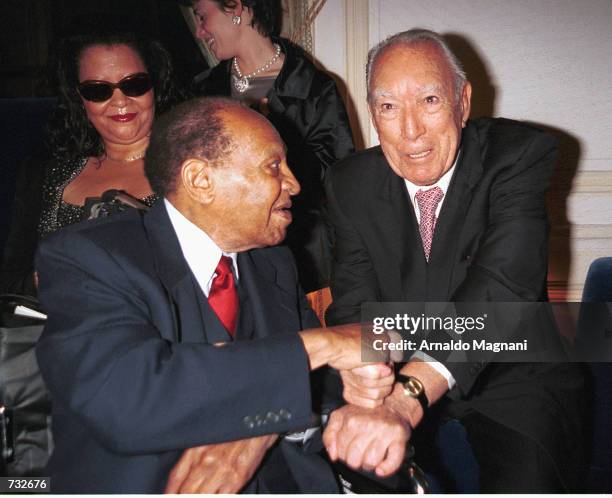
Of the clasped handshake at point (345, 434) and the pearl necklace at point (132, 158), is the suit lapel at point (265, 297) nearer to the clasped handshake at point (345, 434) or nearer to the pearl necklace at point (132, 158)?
the clasped handshake at point (345, 434)

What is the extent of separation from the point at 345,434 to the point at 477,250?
0.60 meters

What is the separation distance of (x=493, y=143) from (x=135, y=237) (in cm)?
97

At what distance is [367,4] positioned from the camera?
3.09 metres

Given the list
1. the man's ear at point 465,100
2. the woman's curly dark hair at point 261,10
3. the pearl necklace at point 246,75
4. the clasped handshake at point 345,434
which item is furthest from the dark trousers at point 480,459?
the woman's curly dark hair at point 261,10

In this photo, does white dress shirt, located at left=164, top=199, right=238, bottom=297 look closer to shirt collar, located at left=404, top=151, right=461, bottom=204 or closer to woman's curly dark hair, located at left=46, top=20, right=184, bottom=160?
shirt collar, located at left=404, top=151, right=461, bottom=204

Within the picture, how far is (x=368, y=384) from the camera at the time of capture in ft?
4.47

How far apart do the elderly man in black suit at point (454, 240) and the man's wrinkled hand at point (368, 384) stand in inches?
1.7

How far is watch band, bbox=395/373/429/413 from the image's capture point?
58.7 inches

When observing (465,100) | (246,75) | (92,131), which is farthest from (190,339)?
(246,75)

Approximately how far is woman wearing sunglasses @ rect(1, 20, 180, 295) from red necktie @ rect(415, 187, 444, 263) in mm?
784

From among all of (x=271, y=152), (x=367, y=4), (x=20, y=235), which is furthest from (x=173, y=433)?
(x=367, y=4)

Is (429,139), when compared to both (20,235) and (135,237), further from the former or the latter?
(20,235)

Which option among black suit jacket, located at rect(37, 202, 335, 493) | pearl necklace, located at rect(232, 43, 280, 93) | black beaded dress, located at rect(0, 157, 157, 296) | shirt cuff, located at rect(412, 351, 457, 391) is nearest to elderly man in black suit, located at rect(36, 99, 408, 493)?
black suit jacket, located at rect(37, 202, 335, 493)

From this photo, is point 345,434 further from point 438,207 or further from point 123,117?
point 123,117
